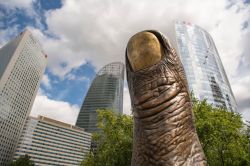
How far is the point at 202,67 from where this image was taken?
243 feet

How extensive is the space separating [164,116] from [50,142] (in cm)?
13714

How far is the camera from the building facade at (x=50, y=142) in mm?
116475

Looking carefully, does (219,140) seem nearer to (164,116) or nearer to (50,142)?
(164,116)

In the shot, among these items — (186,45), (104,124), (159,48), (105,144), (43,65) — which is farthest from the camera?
(43,65)

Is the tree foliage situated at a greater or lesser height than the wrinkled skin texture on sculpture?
greater

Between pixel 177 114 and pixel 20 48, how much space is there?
442 ft

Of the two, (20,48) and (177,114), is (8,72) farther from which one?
(177,114)

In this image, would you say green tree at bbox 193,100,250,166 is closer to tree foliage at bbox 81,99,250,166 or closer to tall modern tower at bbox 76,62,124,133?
tree foliage at bbox 81,99,250,166

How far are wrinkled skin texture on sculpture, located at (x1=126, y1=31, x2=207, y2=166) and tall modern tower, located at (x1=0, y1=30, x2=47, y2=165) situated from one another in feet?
385

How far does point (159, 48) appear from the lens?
1.49 meters

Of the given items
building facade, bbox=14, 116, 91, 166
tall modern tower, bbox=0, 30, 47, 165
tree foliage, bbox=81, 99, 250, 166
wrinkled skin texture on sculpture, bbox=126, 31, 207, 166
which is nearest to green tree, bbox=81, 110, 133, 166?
tree foliage, bbox=81, 99, 250, 166

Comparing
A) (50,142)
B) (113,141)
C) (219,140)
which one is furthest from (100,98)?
(219,140)

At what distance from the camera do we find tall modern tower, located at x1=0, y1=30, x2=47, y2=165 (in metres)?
105

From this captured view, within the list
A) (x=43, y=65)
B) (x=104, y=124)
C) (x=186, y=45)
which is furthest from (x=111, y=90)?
(x=104, y=124)
